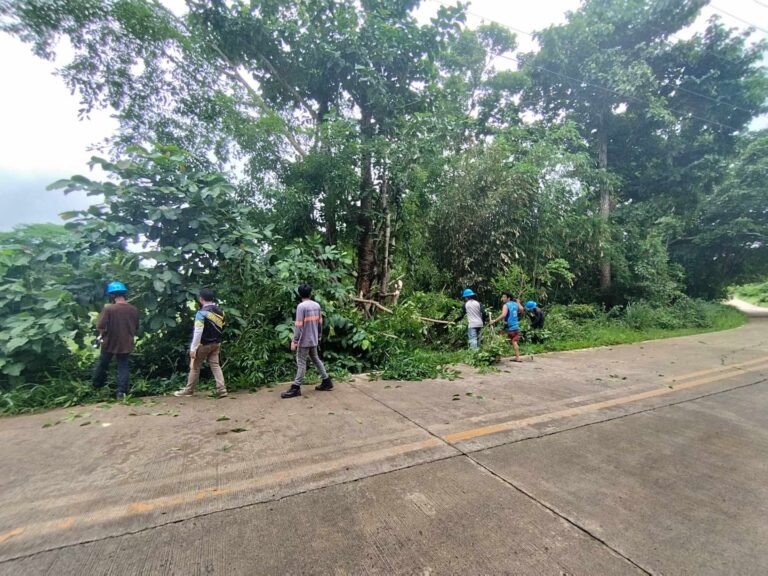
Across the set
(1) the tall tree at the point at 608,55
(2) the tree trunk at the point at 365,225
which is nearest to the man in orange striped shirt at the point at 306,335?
(2) the tree trunk at the point at 365,225

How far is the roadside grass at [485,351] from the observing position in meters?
4.60

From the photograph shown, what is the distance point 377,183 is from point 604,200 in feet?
34.5

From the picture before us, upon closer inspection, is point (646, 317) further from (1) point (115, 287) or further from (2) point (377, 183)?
(1) point (115, 287)

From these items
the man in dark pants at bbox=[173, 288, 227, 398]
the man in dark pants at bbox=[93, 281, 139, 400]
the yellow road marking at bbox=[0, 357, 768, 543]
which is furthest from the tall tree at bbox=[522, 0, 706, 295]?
the man in dark pants at bbox=[93, 281, 139, 400]

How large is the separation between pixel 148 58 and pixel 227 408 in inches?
303

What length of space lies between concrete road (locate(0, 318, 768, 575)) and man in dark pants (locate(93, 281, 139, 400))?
0.58 meters

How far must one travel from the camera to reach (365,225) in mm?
9508

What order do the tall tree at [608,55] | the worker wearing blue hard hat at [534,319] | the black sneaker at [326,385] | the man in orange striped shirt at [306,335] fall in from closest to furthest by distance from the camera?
the man in orange striped shirt at [306,335] < the black sneaker at [326,385] < the worker wearing blue hard hat at [534,319] < the tall tree at [608,55]

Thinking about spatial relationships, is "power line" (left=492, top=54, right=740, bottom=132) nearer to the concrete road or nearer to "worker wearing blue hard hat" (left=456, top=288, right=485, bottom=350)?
"worker wearing blue hard hat" (left=456, top=288, right=485, bottom=350)

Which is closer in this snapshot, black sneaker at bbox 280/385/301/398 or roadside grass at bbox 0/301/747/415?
roadside grass at bbox 0/301/747/415

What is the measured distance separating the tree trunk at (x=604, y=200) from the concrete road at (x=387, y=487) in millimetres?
9694

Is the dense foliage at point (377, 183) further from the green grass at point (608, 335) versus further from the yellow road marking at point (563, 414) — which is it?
the yellow road marking at point (563, 414)

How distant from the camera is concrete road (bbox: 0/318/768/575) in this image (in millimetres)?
2113

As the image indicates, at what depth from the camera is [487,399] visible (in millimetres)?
4980
